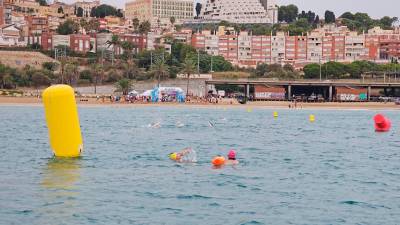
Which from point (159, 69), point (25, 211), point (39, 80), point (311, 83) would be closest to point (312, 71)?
point (311, 83)

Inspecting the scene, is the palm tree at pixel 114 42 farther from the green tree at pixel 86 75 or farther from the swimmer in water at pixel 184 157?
the swimmer in water at pixel 184 157

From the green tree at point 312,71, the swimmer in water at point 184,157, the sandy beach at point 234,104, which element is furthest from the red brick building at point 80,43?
the swimmer in water at point 184,157

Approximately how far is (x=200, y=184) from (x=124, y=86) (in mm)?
106477

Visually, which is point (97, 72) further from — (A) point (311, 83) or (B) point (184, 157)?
(B) point (184, 157)

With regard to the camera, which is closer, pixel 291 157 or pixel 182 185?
pixel 182 185

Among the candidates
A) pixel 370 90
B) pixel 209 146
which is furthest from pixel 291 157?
pixel 370 90

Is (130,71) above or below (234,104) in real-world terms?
above

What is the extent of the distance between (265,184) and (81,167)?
793 centimetres

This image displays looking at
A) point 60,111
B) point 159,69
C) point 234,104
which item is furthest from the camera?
point 159,69

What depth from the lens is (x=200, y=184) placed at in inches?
1150

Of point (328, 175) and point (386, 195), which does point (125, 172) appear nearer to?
point (328, 175)

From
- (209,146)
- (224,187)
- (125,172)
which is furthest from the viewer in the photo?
(209,146)

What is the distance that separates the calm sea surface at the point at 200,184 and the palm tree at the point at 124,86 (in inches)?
3283

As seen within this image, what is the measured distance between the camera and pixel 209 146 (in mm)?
46281
